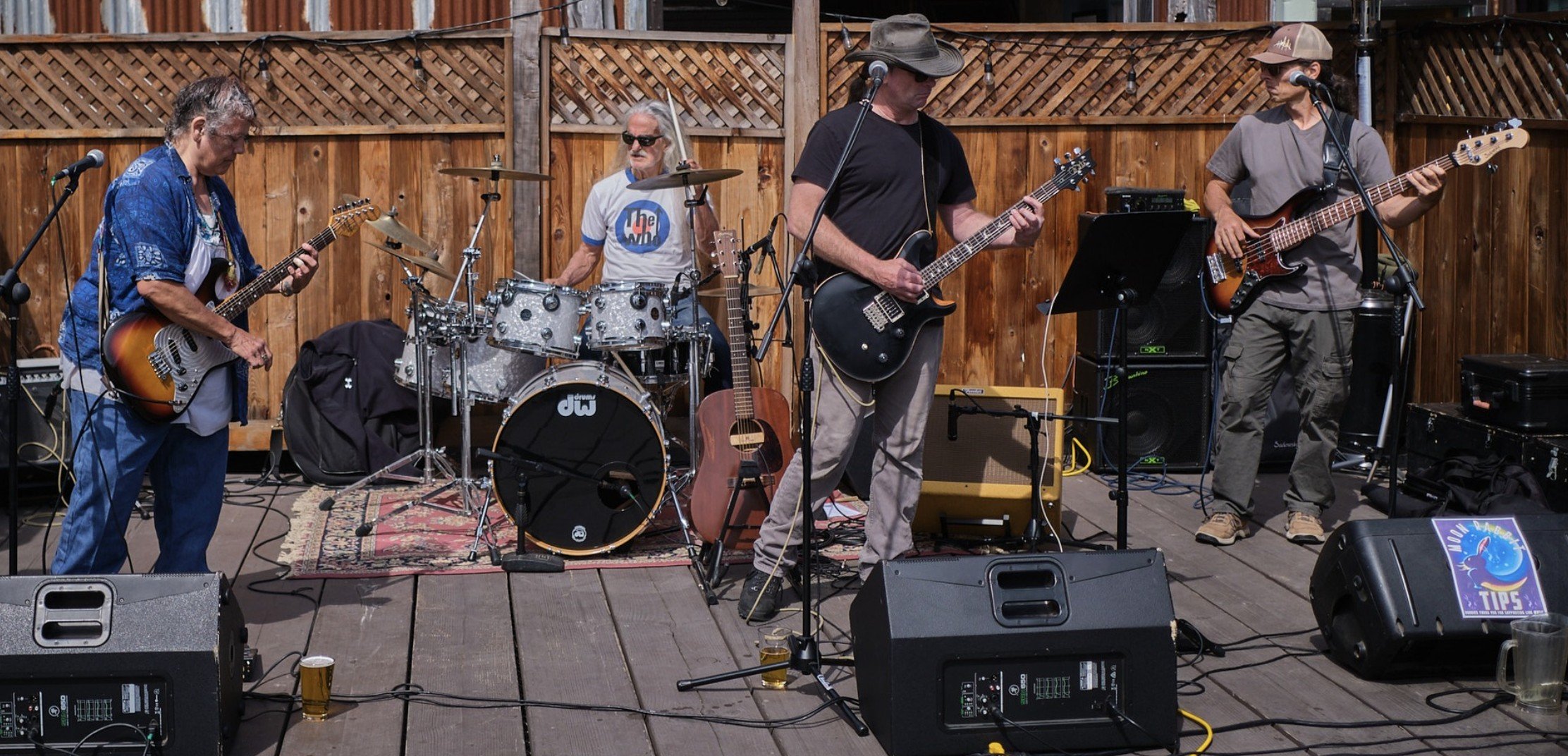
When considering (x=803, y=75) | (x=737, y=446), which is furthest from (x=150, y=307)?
(x=803, y=75)

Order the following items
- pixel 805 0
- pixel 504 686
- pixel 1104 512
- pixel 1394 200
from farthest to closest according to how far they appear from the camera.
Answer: pixel 805 0 < pixel 1104 512 < pixel 1394 200 < pixel 504 686

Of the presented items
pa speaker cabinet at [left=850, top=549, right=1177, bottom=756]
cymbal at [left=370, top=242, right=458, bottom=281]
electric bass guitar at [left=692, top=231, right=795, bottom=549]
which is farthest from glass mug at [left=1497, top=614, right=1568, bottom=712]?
cymbal at [left=370, top=242, right=458, bottom=281]

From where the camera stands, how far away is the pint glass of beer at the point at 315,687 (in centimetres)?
402

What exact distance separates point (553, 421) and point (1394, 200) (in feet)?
11.1

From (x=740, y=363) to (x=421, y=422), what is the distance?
7.03ft

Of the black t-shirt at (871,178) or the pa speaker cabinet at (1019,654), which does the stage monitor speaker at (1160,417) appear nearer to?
the black t-shirt at (871,178)

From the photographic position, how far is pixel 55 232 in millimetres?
7406

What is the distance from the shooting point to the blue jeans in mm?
4398

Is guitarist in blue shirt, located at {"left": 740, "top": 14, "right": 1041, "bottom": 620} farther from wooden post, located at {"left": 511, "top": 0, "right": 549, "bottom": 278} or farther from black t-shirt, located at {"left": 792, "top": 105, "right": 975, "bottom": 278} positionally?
wooden post, located at {"left": 511, "top": 0, "right": 549, "bottom": 278}

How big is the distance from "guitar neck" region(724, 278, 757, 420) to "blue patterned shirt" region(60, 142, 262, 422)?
1933 mm

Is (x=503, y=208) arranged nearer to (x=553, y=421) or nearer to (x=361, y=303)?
(x=361, y=303)

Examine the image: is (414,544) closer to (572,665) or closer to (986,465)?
(572,665)

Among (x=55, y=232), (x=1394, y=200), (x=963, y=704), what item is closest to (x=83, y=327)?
(x=963, y=704)

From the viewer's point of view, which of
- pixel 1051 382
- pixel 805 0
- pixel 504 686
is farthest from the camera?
pixel 1051 382
